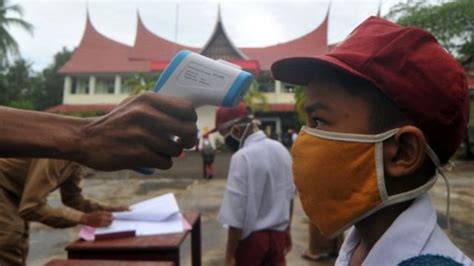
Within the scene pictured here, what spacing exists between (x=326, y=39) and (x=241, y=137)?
1039 inches

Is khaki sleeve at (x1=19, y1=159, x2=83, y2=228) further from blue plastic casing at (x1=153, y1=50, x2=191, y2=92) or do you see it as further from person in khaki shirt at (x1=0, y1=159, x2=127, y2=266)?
blue plastic casing at (x1=153, y1=50, x2=191, y2=92)

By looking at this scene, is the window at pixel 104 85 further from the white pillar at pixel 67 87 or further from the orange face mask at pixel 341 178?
the orange face mask at pixel 341 178

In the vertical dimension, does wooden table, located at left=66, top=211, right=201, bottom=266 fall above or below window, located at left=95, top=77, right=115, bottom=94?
above

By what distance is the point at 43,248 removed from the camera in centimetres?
539

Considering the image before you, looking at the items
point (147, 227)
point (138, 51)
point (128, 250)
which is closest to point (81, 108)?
point (138, 51)

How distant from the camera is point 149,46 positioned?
2842 centimetres

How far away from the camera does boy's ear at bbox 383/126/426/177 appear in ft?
3.43

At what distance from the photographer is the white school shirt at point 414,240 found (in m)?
0.97

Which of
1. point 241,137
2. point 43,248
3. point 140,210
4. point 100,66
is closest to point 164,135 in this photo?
point 140,210

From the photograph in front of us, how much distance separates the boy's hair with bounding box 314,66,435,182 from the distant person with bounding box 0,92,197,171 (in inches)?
16.1

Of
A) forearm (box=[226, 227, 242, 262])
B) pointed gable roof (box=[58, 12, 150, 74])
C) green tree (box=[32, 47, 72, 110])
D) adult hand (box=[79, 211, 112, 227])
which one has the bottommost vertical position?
green tree (box=[32, 47, 72, 110])

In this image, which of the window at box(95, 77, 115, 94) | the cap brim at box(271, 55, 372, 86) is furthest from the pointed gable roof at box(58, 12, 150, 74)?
the cap brim at box(271, 55, 372, 86)

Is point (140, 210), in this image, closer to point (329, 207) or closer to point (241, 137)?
point (241, 137)

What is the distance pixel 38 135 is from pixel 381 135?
0.82 meters
